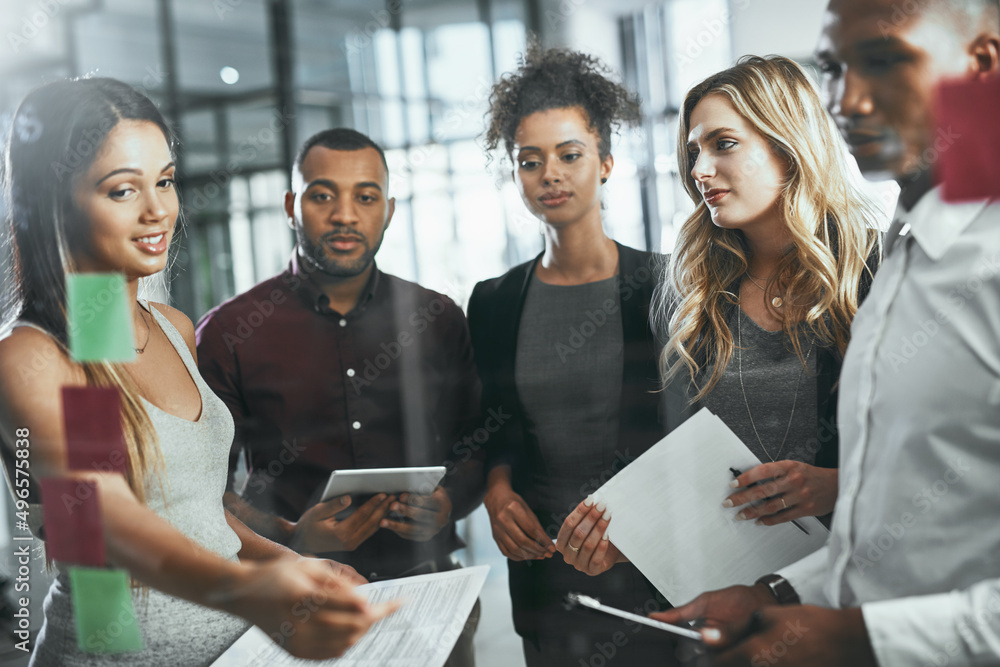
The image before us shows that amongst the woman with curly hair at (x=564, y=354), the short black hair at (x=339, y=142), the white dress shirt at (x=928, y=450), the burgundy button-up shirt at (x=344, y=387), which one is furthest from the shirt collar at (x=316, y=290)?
the white dress shirt at (x=928, y=450)

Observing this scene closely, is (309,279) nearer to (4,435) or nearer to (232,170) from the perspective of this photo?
(232,170)

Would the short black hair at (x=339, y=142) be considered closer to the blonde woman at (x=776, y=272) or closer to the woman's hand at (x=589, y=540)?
the blonde woman at (x=776, y=272)

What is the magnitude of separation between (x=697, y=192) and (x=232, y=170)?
1141 millimetres

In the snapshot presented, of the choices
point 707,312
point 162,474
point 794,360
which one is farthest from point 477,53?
point 162,474

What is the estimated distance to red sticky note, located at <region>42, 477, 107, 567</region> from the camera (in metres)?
0.91

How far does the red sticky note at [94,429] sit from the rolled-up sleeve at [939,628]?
91 cm

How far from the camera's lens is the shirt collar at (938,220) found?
74cm

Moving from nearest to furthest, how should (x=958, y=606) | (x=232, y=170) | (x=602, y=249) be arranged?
1. (x=958, y=606)
2. (x=602, y=249)
3. (x=232, y=170)

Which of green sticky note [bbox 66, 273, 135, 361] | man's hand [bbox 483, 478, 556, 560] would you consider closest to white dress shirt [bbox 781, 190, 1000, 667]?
man's hand [bbox 483, 478, 556, 560]

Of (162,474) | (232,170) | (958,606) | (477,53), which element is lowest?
(958,606)

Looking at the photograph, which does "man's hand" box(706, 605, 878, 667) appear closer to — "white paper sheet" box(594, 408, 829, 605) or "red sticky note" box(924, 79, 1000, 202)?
"white paper sheet" box(594, 408, 829, 605)

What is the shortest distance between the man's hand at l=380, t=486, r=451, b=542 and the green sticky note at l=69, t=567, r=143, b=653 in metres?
0.41

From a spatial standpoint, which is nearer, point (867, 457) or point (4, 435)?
point (867, 457)

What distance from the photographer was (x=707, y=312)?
1.07 meters
